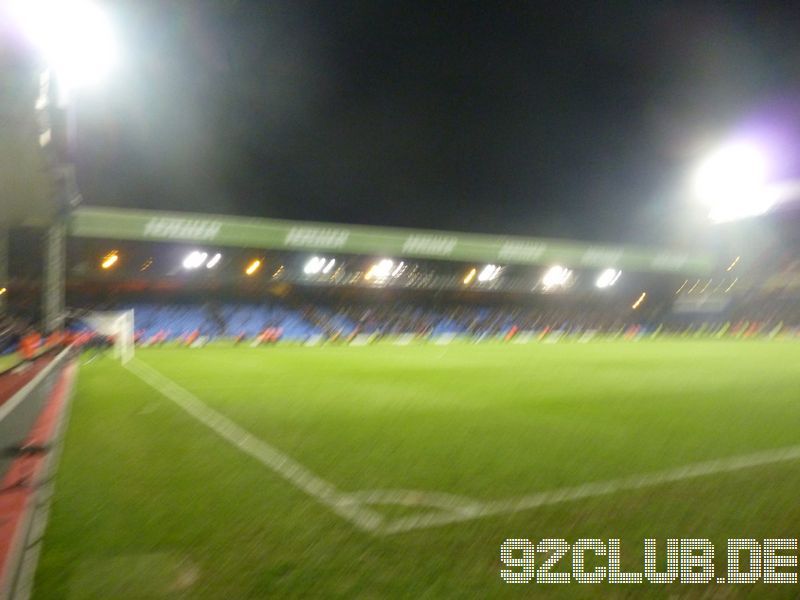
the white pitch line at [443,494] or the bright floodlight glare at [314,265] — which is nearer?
the white pitch line at [443,494]

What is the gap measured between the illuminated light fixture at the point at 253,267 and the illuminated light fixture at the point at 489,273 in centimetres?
1119

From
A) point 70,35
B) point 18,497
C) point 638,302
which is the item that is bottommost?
point 18,497

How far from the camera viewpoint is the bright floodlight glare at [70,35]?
7.91 metres

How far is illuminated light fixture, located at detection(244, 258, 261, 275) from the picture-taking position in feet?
96.4

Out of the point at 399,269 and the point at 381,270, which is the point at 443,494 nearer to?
the point at 381,270

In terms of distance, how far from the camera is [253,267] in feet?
97.8

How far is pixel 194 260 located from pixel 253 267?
8.67ft

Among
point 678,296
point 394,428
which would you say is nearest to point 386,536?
point 394,428

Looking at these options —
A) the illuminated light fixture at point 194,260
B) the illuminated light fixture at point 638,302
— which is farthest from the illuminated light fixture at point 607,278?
the illuminated light fixture at point 194,260

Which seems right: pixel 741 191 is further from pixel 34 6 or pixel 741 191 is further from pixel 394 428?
pixel 34 6

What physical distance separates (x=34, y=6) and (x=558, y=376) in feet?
34.3

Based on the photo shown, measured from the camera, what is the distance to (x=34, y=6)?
7801 millimetres

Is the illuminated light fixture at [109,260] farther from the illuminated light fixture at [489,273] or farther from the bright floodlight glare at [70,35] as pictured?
the illuminated light fixture at [489,273]

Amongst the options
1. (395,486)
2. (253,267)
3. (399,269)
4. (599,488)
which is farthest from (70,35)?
(399,269)
